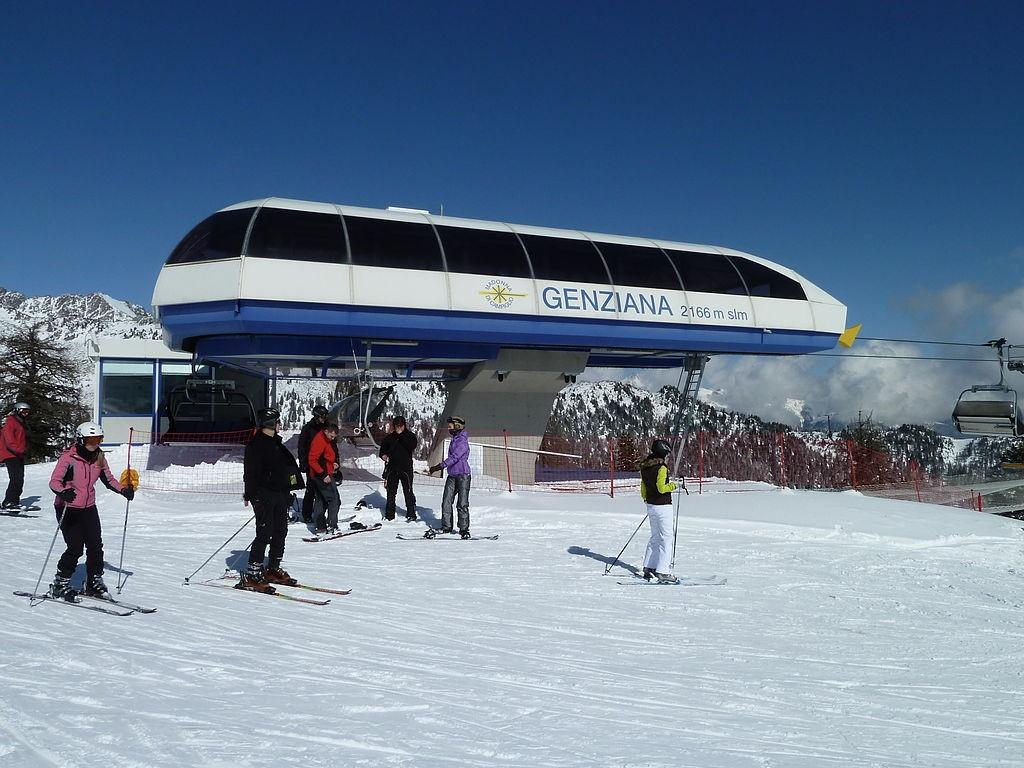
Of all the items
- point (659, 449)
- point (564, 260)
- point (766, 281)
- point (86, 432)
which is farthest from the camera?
point (766, 281)

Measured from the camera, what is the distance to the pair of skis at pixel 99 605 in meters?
7.42

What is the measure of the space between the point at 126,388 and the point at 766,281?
20.3 metres

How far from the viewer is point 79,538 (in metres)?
7.87

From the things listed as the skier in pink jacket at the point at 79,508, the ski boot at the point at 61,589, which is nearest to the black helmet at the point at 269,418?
the skier in pink jacket at the point at 79,508

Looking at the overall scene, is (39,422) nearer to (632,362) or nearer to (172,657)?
(632,362)

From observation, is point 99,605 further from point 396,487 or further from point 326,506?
point 396,487

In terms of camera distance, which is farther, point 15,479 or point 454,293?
point 454,293

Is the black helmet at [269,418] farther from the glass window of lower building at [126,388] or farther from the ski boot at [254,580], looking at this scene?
the glass window of lower building at [126,388]

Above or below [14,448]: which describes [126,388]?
above

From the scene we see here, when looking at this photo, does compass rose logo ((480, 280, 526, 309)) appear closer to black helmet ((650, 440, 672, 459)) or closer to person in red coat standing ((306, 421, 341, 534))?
person in red coat standing ((306, 421, 341, 534))

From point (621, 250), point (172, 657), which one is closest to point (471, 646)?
point (172, 657)

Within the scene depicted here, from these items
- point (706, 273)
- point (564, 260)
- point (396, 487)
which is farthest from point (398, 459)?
point (706, 273)

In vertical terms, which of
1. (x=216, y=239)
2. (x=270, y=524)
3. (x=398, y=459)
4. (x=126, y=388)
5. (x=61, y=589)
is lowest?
(x=61, y=589)

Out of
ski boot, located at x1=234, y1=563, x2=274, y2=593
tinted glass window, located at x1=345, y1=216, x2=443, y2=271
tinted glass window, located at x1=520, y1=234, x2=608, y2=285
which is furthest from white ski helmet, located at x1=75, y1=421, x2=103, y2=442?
tinted glass window, located at x1=520, y1=234, x2=608, y2=285
